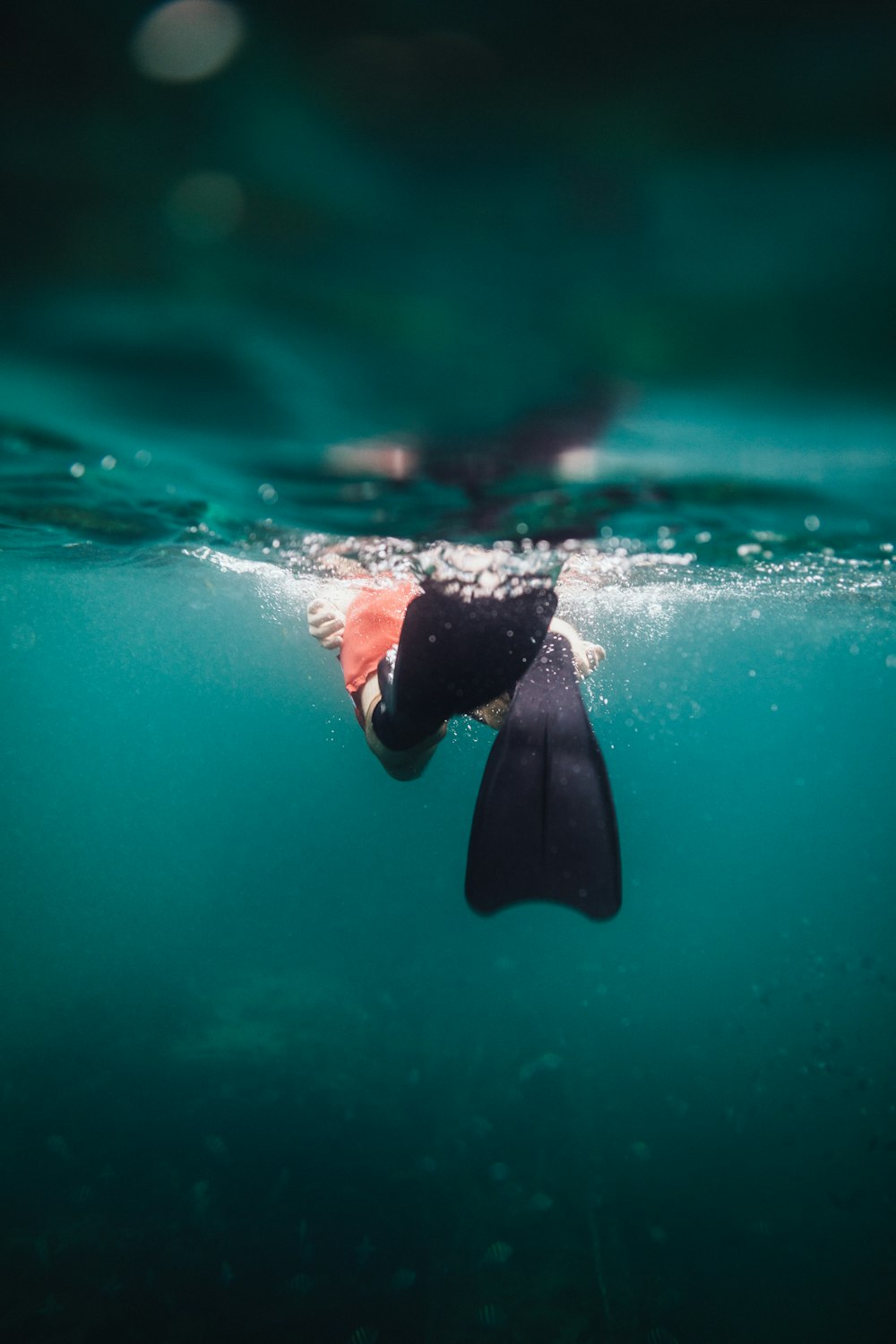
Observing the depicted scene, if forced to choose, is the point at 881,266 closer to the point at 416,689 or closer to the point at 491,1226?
the point at 416,689

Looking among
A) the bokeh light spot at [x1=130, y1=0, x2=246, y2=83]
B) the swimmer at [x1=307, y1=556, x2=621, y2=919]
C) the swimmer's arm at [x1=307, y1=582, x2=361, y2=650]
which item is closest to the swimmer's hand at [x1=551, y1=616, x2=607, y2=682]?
the swimmer at [x1=307, y1=556, x2=621, y2=919]

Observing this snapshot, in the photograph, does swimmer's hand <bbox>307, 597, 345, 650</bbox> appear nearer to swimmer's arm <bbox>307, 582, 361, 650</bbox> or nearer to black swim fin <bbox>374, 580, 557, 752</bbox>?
swimmer's arm <bbox>307, 582, 361, 650</bbox>

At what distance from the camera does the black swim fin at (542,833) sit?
5.05m

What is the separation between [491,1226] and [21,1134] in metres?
9.19

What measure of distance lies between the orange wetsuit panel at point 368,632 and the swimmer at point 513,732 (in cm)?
5

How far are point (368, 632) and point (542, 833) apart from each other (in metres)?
2.30

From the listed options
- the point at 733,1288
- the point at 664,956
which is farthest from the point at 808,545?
the point at 664,956

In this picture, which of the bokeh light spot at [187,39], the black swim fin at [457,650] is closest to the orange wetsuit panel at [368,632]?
the black swim fin at [457,650]

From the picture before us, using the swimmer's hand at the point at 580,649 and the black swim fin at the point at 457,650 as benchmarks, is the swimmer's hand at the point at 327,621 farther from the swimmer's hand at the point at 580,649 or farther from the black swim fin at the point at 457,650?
the swimmer's hand at the point at 580,649

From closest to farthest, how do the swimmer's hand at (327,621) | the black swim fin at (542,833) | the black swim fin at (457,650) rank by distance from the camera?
the black swim fin at (457,650) → the black swim fin at (542,833) → the swimmer's hand at (327,621)

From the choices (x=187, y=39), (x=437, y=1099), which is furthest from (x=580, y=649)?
(x=437, y=1099)

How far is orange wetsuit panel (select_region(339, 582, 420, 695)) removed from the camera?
18.9 feet

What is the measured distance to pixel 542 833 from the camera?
5.07 metres

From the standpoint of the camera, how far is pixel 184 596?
26234 mm
